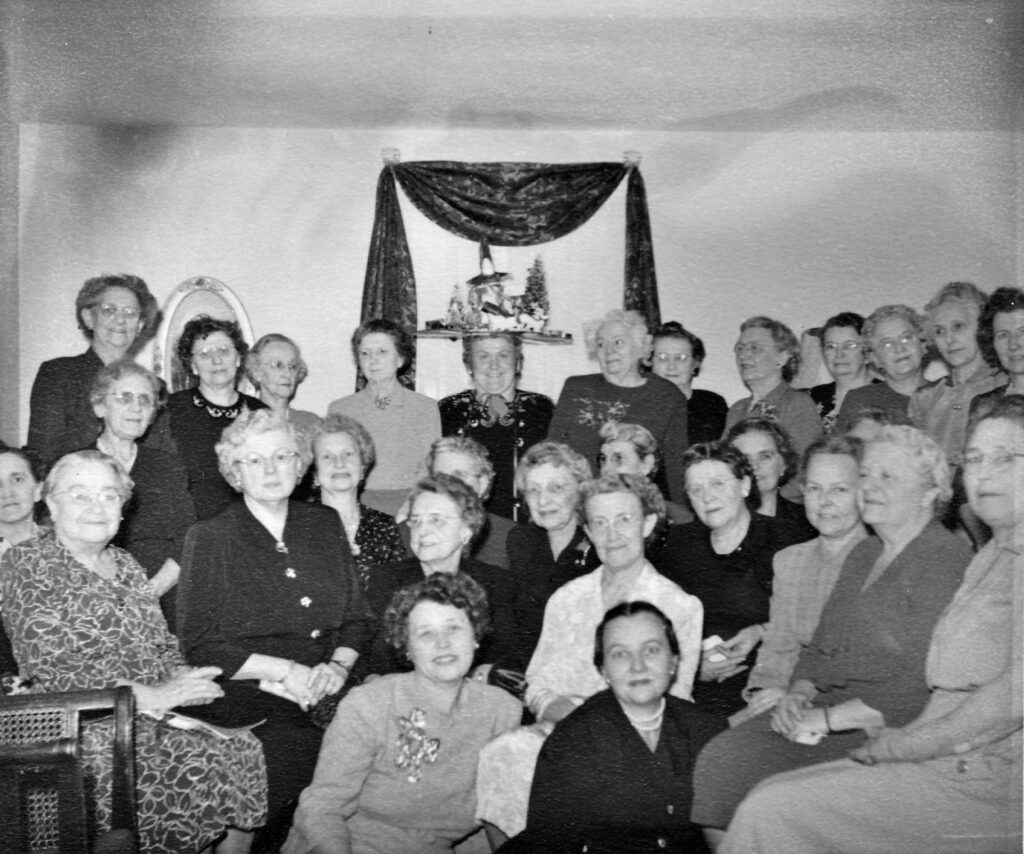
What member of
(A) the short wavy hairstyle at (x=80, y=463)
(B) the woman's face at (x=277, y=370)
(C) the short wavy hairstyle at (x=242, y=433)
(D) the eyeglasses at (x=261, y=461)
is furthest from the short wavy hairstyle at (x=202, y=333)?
(A) the short wavy hairstyle at (x=80, y=463)

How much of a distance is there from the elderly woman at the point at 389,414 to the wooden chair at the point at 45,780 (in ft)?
5.88

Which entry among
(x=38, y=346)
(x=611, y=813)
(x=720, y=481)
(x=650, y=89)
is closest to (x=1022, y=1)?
(x=650, y=89)

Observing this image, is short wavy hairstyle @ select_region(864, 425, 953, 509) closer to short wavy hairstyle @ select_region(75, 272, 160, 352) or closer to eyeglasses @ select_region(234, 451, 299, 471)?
eyeglasses @ select_region(234, 451, 299, 471)

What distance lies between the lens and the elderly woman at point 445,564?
312 centimetres

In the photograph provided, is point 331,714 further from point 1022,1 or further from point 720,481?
point 1022,1

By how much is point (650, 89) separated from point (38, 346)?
3.62 metres

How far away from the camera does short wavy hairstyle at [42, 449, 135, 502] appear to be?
2.81 meters

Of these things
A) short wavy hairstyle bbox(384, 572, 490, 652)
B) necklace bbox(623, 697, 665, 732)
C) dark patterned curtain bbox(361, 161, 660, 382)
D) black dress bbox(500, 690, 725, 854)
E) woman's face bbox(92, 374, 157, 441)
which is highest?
dark patterned curtain bbox(361, 161, 660, 382)

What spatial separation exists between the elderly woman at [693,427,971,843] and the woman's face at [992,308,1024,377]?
873mm

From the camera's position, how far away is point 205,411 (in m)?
4.01

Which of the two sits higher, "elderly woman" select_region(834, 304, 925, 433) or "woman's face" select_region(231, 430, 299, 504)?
"elderly woman" select_region(834, 304, 925, 433)

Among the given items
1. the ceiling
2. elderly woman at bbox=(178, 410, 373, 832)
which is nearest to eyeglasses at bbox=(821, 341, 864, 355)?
the ceiling

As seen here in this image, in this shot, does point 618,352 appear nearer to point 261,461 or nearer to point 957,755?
point 261,461

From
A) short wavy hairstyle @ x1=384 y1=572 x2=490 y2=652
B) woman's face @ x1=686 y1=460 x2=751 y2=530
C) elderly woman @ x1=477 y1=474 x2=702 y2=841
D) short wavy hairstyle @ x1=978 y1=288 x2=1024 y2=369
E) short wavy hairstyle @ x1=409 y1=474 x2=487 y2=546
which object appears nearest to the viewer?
short wavy hairstyle @ x1=384 y1=572 x2=490 y2=652
